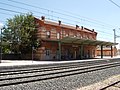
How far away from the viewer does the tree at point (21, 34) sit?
49312 millimetres

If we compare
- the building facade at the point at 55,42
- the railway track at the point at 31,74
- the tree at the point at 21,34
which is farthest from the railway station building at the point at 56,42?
the railway track at the point at 31,74

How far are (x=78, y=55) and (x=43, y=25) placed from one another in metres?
Answer: 14.8

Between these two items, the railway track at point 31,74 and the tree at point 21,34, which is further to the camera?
the tree at point 21,34

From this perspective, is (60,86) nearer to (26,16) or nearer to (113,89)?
(113,89)

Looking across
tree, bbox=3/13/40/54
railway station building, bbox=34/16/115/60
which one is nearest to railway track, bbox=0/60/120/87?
railway station building, bbox=34/16/115/60

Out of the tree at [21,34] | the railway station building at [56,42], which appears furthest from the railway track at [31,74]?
the tree at [21,34]

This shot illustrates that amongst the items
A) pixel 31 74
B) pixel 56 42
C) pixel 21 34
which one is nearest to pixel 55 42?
pixel 56 42

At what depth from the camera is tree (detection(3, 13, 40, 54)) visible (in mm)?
49312

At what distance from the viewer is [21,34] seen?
49.8m

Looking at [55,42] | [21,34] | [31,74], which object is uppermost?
[21,34]

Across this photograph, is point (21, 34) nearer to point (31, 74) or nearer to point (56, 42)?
point (56, 42)

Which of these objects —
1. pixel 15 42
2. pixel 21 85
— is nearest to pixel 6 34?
pixel 15 42

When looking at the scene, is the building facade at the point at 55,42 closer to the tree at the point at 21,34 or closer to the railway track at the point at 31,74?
the tree at the point at 21,34

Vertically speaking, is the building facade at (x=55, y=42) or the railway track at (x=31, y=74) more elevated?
the building facade at (x=55, y=42)
